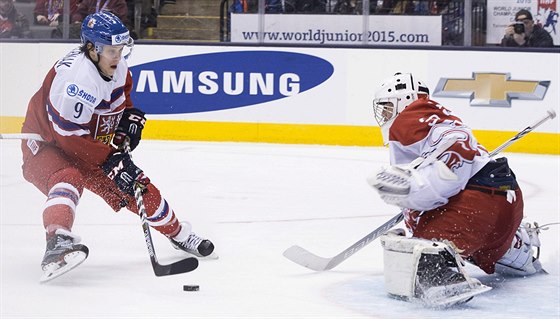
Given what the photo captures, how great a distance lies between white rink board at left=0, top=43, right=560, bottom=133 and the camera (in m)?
7.14

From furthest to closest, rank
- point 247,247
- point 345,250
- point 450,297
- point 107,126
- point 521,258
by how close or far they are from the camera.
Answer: point 247,247 → point 107,126 → point 345,250 → point 521,258 → point 450,297

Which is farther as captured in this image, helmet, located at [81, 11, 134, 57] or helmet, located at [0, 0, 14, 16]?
helmet, located at [0, 0, 14, 16]

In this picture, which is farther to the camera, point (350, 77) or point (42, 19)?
point (42, 19)

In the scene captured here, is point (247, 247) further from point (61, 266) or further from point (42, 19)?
point (42, 19)

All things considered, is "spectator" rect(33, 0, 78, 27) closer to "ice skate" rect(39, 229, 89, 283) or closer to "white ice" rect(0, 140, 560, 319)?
"white ice" rect(0, 140, 560, 319)

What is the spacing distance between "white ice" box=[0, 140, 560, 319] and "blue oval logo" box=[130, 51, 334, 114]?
0.84 metres

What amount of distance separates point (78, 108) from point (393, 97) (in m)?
1.01

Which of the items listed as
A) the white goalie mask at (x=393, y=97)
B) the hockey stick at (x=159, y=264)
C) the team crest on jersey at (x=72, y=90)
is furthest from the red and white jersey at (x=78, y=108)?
the white goalie mask at (x=393, y=97)

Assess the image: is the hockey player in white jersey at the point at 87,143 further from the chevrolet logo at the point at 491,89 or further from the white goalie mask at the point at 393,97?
the chevrolet logo at the point at 491,89

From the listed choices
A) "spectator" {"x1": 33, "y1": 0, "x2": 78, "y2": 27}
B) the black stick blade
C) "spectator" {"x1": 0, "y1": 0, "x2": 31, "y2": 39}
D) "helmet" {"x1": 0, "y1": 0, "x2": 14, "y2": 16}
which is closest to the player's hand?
"spectator" {"x1": 33, "y1": 0, "x2": 78, "y2": 27}

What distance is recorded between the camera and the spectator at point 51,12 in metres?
7.98

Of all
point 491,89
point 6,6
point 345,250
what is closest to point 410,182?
point 345,250

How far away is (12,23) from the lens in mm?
8023

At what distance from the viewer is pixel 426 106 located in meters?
3.27
